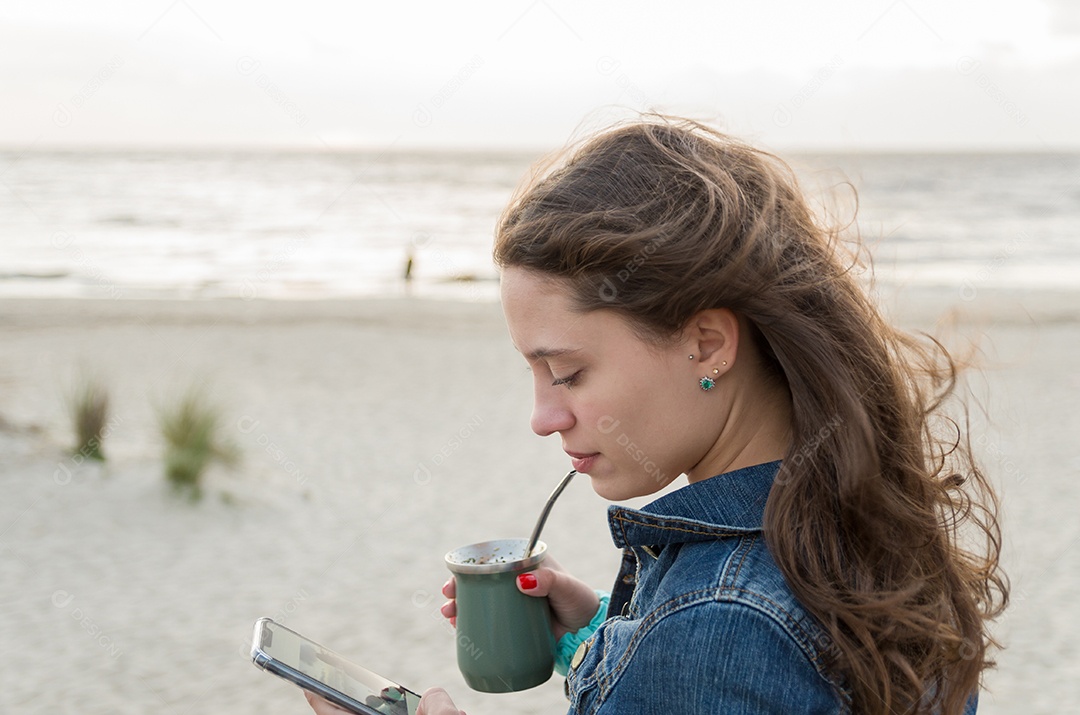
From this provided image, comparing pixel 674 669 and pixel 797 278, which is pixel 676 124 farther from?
pixel 674 669

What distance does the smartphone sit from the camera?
53.5 inches

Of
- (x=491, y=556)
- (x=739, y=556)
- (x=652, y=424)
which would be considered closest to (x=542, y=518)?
(x=491, y=556)

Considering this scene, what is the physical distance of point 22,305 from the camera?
1327 centimetres

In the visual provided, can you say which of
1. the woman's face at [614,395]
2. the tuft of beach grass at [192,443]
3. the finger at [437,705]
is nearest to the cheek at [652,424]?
the woman's face at [614,395]

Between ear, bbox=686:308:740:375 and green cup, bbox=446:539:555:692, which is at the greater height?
ear, bbox=686:308:740:375

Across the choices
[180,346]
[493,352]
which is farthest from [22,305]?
[493,352]

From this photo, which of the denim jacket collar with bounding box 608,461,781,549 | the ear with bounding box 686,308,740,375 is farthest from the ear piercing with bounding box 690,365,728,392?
the denim jacket collar with bounding box 608,461,781,549

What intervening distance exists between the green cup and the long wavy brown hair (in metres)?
0.57

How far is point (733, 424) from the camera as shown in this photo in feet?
4.07

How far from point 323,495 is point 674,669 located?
16.4 feet

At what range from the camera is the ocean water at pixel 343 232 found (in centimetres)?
1700

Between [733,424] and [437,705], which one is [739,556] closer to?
[733,424]

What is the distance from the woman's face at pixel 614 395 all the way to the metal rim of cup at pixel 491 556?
15.5 inches

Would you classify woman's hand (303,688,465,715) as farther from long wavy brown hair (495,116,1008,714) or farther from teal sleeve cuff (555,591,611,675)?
long wavy brown hair (495,116,1008,714)
